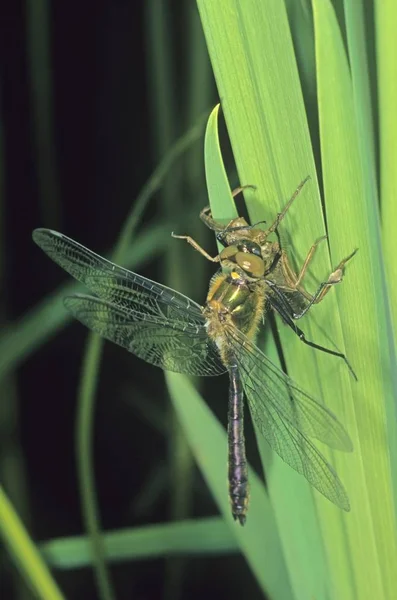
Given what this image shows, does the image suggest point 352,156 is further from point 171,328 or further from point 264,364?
point 171,328

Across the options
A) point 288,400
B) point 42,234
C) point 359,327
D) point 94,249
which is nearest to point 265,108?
point 359,327

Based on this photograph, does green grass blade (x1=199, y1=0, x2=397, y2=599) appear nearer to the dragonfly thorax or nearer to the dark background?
the dragonfly thorax

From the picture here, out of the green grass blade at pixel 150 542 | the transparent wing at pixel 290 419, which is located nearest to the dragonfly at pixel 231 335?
the transparent wing at pixel 290 419

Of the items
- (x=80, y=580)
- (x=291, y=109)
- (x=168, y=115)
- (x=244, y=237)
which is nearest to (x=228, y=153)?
(x=168, y=115)

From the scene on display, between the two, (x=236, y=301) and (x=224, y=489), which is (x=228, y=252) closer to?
(x=236, y=301)

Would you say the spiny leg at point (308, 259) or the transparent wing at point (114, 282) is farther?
the transparent wing at point (114, 282)

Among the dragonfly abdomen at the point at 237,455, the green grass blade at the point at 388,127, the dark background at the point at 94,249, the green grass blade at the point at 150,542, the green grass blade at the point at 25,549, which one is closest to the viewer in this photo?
the green grass blade at the point at 388,127

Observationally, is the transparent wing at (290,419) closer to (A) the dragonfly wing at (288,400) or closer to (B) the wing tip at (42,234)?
(A) the dragonfly wing at (288,400)
